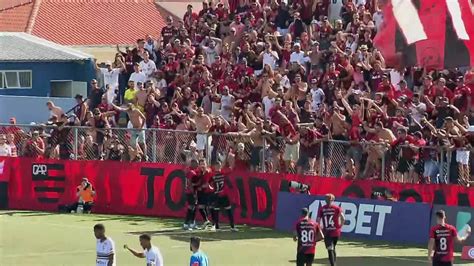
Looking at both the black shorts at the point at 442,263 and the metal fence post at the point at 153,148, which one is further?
the metal fence post at the point at 153,148

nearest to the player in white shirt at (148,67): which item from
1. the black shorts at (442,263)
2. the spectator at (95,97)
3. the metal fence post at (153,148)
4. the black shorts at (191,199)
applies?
the spectator at (95,97)

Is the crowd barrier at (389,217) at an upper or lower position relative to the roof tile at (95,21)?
lower

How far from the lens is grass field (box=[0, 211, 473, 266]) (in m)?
28.7

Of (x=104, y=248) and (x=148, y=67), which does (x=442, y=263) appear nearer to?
(x=104, y=248)

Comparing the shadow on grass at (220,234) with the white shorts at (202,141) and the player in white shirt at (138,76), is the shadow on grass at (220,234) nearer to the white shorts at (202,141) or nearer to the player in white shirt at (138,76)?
the white shorts at (202,141)

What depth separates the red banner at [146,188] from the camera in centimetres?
3206

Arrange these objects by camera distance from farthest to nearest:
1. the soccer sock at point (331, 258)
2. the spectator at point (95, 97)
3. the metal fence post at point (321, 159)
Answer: the spectator at point (95, 97) < the metal fence post at point (321, 159) < the soccer sock at point (331, 258)

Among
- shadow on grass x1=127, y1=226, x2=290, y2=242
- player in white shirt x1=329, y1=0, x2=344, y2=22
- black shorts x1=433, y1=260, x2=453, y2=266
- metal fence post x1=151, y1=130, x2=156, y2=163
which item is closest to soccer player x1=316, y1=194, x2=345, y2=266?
black shorts x1=433, y1=260, x2=453, y2=266

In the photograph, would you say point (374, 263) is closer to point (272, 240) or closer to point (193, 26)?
point (272, 240)

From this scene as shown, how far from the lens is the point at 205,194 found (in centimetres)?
3344

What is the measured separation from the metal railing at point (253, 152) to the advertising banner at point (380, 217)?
0.67 meters

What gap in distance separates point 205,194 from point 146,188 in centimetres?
373

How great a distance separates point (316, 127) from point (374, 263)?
17.8 feet

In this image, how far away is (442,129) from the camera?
30.5 metres
